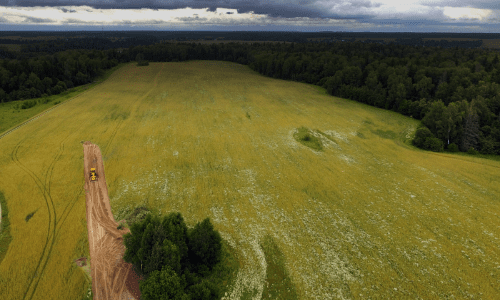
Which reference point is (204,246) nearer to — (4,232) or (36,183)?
(4,232)

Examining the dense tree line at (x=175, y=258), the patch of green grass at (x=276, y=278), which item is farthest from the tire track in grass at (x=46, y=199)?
the patch of green grass at (x=276, y=278)

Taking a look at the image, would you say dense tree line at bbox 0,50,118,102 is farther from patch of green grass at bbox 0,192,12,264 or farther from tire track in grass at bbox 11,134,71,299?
patch of green grass at bbox 0,192,12,264

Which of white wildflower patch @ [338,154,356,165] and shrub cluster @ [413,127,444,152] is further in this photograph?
shrub cluster @ [413,127,444,152]

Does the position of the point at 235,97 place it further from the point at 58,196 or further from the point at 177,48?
the point at 177,48

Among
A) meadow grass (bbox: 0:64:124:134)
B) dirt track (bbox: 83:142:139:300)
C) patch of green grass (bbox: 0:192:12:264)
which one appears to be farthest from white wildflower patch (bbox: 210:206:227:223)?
meadow grass (bbox: 0:64:124:134)

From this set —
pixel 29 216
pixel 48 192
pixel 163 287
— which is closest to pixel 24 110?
pixel 48 192
